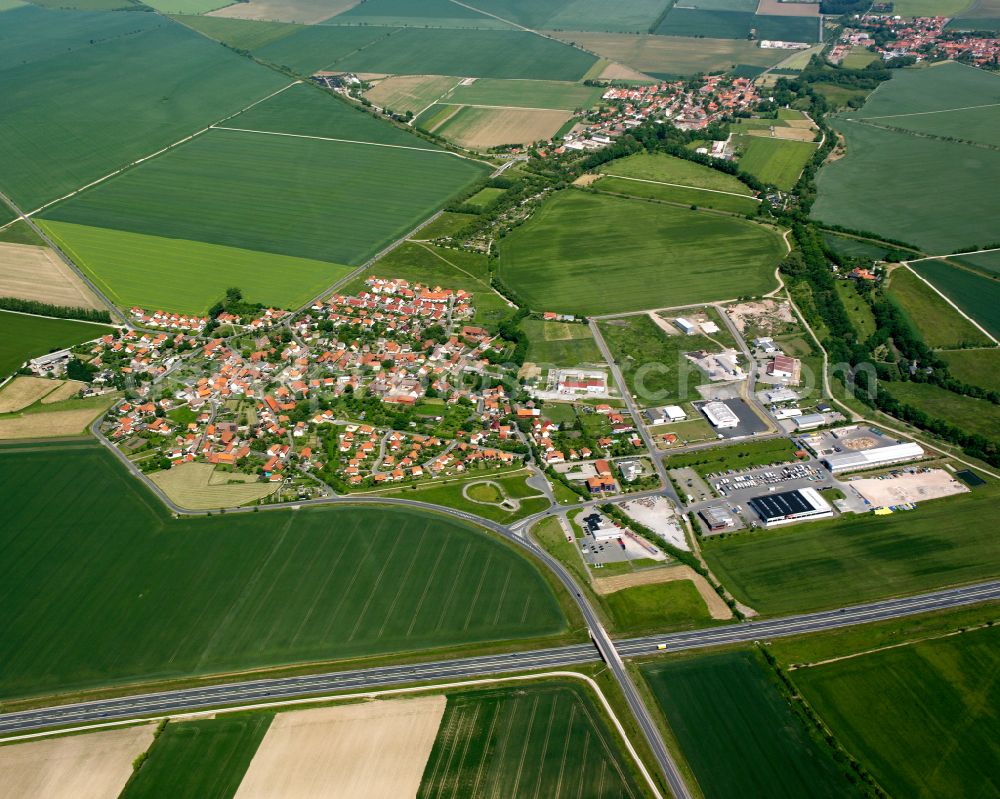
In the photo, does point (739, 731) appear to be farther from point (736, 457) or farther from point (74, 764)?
point (74, 764)

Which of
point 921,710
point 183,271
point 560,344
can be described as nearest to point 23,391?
point 183,271

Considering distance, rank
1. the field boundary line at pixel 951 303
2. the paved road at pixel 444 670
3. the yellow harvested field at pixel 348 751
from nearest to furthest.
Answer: the yellow harvested field at pixel 348 751, the paved road at pixel 444 670, the field boundary line at pixel 951 303

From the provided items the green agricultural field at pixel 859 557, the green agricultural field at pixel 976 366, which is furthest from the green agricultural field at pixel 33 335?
the green agricultural field at pixel 976 366

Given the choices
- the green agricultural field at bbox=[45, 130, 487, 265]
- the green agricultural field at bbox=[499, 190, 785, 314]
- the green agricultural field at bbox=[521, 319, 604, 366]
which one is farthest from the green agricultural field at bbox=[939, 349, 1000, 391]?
the green agricultural field at bbox=[45, 130, 487, 265]

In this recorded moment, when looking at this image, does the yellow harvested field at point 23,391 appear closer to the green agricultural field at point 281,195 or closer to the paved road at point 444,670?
the green agricultural field at point 281,195

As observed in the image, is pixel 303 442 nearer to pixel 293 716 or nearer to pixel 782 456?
pixel 293 716
